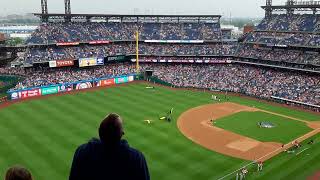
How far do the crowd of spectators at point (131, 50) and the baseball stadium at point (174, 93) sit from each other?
245 mm

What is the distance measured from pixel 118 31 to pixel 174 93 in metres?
27.7

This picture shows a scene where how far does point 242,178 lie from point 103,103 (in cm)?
3031

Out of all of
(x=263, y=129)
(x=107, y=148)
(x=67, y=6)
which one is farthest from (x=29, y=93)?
(x=107, y=148)

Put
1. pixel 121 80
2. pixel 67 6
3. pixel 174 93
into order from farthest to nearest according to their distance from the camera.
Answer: pixel 67 6 < pixel 121 80 < pixel 174 93

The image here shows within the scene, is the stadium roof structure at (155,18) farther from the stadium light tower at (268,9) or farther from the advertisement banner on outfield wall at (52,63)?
the advertisement banner on outfield wall at (52,63)

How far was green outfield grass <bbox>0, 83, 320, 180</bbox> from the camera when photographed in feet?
101

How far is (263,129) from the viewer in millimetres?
43094

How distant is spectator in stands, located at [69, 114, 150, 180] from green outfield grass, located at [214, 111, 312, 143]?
121 ft

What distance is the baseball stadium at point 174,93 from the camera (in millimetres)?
33469

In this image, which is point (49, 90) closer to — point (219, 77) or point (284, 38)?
point (219, 77)

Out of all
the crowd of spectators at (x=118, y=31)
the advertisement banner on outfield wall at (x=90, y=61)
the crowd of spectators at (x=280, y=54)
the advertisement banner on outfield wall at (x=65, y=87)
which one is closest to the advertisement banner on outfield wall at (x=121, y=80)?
the advertisement banner on outfield wall at (x=90, y=61)

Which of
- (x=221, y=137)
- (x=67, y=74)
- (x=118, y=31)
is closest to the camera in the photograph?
(x=221, y=137)

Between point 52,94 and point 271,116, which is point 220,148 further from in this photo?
point 52,94

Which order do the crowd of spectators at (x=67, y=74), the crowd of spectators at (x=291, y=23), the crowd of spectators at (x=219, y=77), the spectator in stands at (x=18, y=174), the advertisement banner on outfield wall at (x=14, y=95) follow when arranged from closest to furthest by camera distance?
the spectator in stands at (x=18, y=174) < the advertisement banner on outfield wall at (x=14, y=95) < the crowd of spectators at (x=219, y=77) < the crowd of spectators at (x=67, y=74) < the crowd of spectators at (x=291, y=23)
